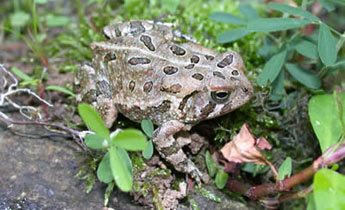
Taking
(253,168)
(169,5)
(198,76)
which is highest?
(169,5)

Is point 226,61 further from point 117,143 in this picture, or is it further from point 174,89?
point 117,143

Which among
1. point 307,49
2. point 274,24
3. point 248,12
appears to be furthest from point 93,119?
point 248,12

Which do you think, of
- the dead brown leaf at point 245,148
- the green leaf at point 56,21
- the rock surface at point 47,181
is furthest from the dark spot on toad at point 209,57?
the green leaf at point 56,21

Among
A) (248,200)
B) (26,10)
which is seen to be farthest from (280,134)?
(26,10)

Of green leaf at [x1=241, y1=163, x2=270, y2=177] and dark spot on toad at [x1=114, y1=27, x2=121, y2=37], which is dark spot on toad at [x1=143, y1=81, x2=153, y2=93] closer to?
dark spot on toad at [x1=114, y1=27, x2=121, y2=37]

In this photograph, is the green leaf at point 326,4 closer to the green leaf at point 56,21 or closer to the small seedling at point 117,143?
the small seedling at point 117,143

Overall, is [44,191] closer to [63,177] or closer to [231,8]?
[63,177]
